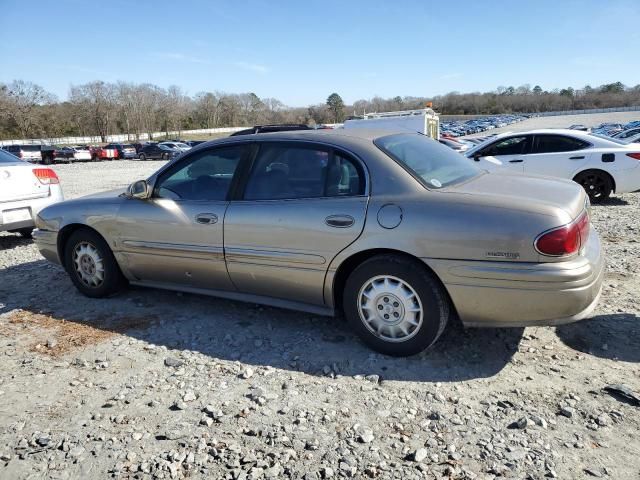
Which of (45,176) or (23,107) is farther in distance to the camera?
(23,107)

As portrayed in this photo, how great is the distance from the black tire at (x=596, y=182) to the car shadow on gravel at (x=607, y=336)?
5594mm

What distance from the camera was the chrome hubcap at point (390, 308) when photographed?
3047 mm

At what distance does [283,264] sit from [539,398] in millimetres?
1835

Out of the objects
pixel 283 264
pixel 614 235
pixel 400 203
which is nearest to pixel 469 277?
pixel 400 203

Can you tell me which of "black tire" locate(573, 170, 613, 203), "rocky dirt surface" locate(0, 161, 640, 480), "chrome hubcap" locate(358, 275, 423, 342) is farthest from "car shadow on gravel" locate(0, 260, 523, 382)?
"black tire" locate(573, 170, 613, 203)

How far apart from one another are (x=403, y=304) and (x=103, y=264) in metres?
2.89

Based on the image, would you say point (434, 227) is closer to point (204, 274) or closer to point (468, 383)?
point (468, 383)

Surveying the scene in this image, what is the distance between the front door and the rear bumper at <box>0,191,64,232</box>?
9.50ft

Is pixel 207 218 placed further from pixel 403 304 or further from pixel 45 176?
pixel 45 176

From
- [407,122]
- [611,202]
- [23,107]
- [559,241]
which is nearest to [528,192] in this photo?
[559,241]

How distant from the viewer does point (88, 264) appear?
4473mm

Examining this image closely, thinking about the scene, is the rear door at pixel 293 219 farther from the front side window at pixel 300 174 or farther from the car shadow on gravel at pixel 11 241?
the car shadow on gravel at pixel 11 241

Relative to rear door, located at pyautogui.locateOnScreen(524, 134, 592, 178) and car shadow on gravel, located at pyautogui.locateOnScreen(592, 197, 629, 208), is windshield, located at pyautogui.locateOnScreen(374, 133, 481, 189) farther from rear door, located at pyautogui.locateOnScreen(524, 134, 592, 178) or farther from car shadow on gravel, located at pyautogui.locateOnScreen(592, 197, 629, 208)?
car shadow on gravel, located at pyautogui.locateOnScreen(592, 197, 629, 208)

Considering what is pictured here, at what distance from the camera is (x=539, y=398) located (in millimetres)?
2703
